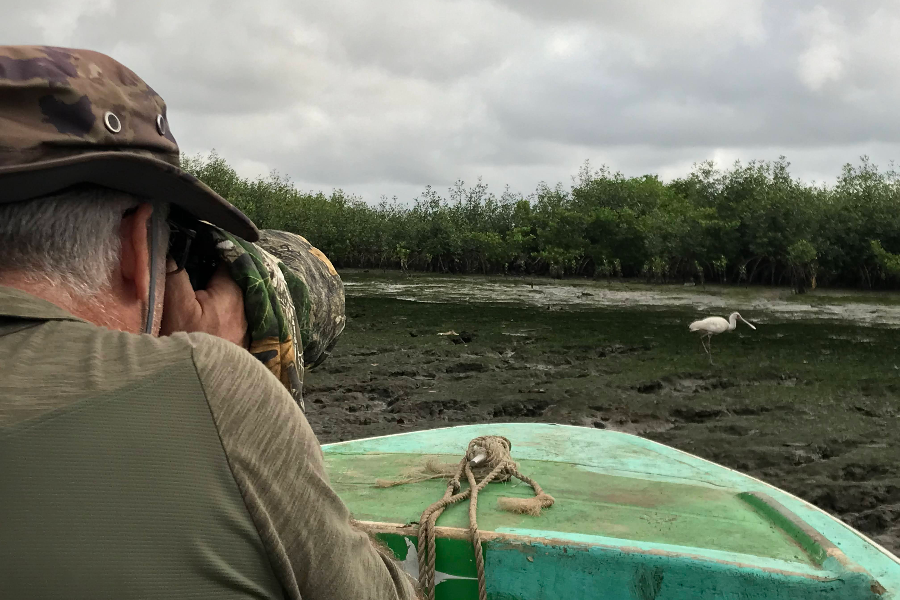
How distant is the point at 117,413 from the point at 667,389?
11506mm

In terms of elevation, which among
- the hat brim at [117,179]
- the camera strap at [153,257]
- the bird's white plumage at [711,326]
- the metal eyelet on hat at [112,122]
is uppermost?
the metal eyelet on hat at [112,122]

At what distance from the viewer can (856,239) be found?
36188 mm

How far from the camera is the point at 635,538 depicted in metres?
3.01

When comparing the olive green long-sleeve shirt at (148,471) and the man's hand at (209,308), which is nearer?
the olive green long-sleeve shirt at (148,471)

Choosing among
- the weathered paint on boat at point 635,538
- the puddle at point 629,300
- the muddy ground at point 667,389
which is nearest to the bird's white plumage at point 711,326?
the muddy ground at point 667,389

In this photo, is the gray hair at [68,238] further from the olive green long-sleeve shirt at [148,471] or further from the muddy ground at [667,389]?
the muddy ground at [667,389]

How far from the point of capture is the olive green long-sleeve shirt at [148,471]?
975 mm

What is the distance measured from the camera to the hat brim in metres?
1.14

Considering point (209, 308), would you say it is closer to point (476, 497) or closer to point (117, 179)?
point (117, 179)

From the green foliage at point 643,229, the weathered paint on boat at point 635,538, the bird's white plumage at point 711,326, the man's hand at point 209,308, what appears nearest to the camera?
the man's hand at point 209,308

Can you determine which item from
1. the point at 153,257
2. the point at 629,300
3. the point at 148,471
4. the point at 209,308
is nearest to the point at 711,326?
the point at 629,300

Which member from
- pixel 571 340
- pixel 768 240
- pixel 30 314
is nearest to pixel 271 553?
pixel 30 314

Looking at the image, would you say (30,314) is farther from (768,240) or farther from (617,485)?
(768,240)

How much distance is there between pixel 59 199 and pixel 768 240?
129 ft
